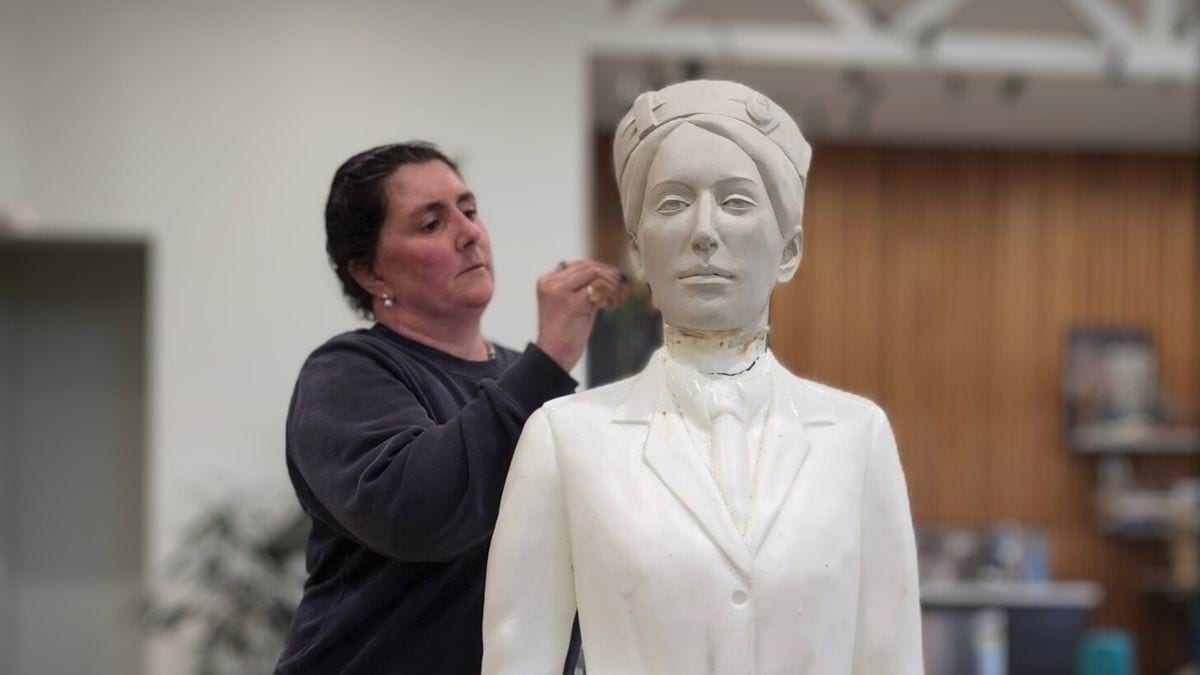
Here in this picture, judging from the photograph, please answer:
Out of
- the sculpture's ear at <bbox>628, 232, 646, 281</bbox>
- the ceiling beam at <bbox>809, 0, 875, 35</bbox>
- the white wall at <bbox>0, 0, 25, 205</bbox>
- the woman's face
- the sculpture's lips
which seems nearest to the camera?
the sculpture's lips

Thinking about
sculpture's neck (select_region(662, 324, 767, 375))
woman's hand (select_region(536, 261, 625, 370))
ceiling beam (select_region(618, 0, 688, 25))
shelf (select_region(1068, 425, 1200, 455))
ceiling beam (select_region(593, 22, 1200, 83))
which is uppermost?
ceiling beam (select_region(618, 0, 688, 25))

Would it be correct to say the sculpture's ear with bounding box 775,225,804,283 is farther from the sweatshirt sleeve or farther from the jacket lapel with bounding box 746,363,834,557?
the sweatshirt sleeve

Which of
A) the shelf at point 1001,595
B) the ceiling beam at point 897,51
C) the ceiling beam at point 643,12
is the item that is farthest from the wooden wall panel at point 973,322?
the ceiling beam at point 643,12

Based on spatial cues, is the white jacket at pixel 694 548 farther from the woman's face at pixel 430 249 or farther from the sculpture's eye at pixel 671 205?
the woman's face at pixel 430 249

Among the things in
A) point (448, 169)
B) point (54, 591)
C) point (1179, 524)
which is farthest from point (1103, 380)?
point (448, 169)

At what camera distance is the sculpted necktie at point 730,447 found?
1752 mm

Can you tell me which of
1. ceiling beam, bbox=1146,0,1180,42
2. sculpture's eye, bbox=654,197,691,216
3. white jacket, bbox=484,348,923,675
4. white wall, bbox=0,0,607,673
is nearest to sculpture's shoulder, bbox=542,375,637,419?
white jacket, bbox=484,348,923,675

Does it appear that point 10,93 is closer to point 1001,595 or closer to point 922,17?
point 922,17

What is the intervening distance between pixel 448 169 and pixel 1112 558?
275 inches

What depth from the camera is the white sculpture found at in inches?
67.2

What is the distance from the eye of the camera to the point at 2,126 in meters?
5.74

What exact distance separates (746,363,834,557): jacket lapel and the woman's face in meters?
0.54

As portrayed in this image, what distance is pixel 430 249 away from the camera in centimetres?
220

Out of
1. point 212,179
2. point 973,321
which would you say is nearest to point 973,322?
point 973,321
